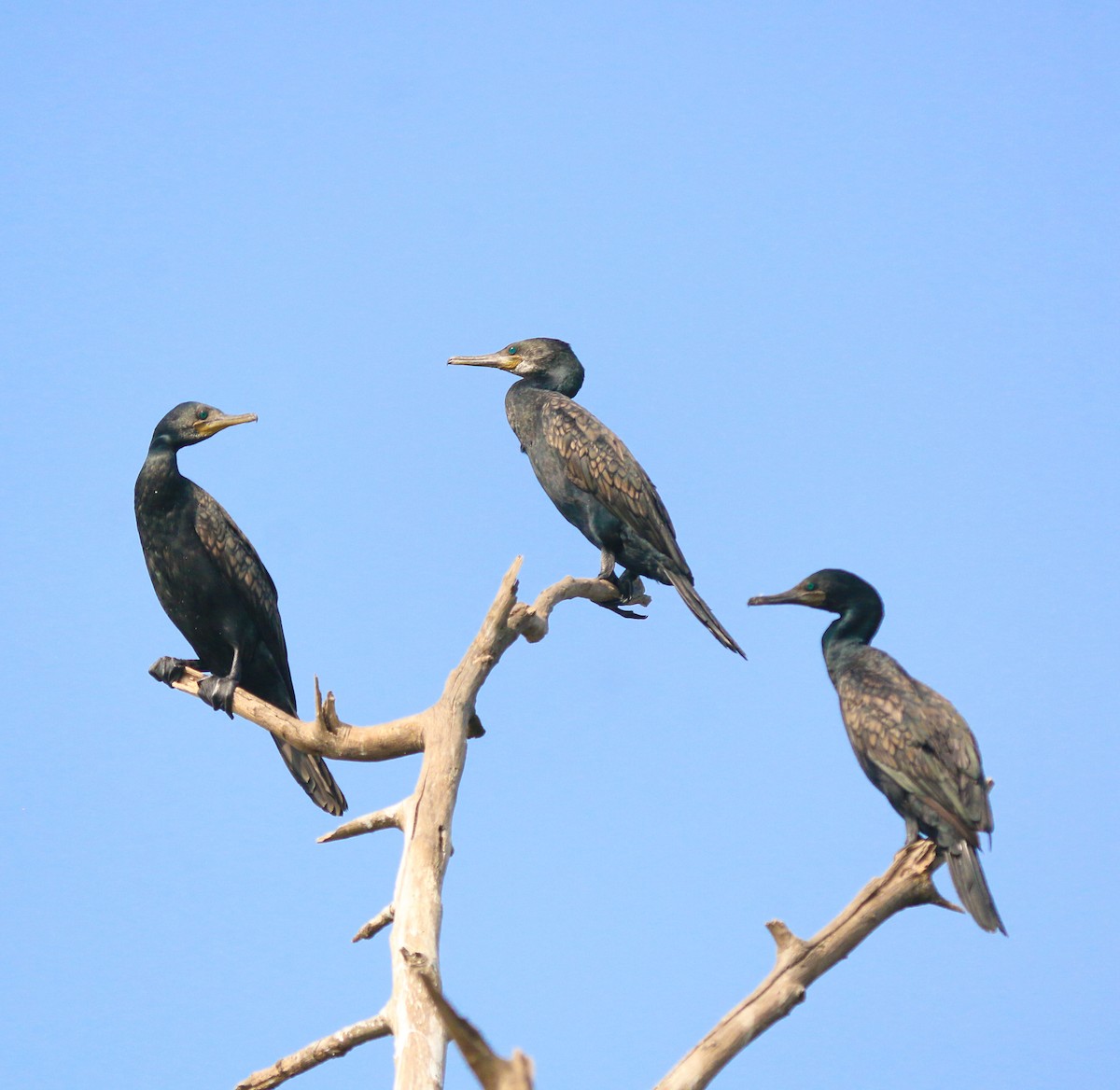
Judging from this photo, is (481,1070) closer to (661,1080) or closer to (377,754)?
(661,1080)

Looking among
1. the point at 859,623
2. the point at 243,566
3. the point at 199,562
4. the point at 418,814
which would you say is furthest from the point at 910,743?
the point at 199,562

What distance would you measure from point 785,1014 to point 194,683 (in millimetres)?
3200

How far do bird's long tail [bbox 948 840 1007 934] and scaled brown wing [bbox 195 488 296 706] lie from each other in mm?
3260

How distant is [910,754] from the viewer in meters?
5.22

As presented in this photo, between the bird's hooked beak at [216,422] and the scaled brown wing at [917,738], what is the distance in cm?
299

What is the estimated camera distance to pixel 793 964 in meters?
4.37

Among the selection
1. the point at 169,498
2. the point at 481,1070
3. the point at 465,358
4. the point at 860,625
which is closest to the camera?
the point at 481,1070

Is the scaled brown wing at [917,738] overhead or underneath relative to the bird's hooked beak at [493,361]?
underneath

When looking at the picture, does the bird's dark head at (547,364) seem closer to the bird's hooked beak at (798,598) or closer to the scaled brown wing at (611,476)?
the scaled brown wing at (611,476)

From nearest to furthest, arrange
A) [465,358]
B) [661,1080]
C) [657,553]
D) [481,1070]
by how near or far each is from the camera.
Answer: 1. [481,1070]
2. [661,1080]
3. [657,553]
4. [465,358]

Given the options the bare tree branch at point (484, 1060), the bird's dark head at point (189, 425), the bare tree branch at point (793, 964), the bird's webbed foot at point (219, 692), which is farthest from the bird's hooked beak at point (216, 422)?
the bare tree branch at point (484, 1060)

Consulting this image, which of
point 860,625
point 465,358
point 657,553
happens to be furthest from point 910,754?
point 465,358

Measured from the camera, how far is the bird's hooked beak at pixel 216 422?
652cm

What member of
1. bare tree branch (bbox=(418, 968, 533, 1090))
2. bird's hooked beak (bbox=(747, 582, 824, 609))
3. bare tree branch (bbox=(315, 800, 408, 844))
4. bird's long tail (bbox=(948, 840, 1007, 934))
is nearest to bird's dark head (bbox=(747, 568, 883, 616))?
bird's hooked beak (bbox=(747, 582, 824, 609))
